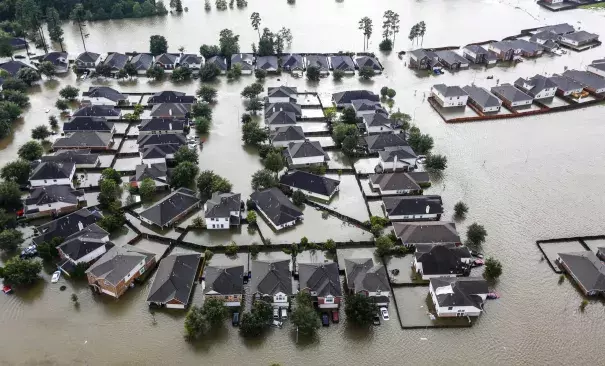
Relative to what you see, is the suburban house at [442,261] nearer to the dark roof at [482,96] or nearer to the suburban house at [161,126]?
the dark roof at [482,96]

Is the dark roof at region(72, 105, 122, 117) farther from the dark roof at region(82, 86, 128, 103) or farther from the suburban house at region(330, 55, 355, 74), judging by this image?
the suburban house at region(330, 55, 355, 74)

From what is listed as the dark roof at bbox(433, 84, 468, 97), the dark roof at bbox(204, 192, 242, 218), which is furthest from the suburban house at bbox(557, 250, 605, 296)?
the dark roof at bbox(433, 84, 468, 97)

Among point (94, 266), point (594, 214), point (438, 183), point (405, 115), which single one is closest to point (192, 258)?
point (94, 266)

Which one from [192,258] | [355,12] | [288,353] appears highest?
[355,12]

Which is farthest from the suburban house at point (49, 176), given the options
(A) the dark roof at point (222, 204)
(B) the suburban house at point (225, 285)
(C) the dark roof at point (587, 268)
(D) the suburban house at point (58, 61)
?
(C) the dark roof at point (587, 268)

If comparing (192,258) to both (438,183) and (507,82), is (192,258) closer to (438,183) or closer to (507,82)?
(438,183)
